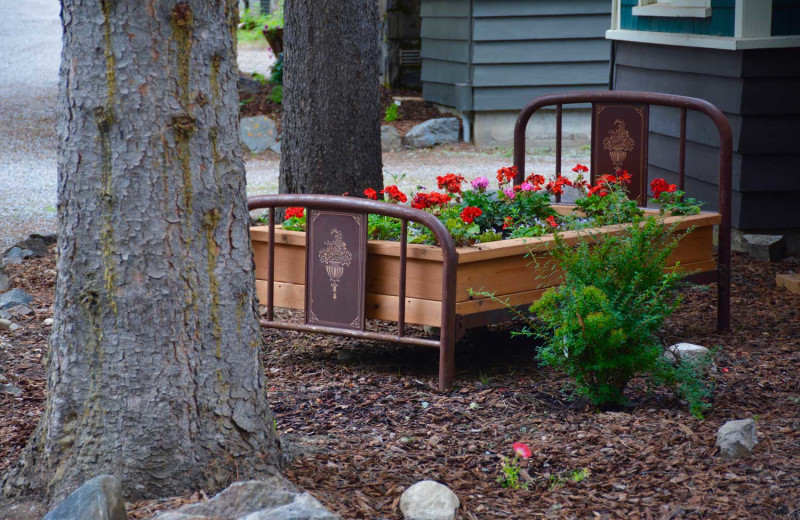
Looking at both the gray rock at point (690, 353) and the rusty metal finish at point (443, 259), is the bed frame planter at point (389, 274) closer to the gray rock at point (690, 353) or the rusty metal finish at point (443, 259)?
the rusty metal finish at point (443, 259)

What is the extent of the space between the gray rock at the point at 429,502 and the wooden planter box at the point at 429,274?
4.31ft

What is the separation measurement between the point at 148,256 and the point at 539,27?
35.3ft

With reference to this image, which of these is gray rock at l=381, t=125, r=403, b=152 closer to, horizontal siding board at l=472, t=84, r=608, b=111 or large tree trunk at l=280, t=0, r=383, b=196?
horizontal siding board at l=472, t=84, r=608, b=111

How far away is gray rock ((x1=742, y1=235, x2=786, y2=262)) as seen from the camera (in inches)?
263

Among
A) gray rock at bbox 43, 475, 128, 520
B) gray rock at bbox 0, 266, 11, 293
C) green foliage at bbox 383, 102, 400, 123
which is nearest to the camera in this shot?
gray rock at bbox 43, 475, 128, 520

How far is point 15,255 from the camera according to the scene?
6.88 meters

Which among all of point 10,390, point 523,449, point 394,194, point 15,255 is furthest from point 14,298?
point 523,449

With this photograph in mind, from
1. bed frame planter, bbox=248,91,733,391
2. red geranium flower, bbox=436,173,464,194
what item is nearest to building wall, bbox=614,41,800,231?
bed frame planter, bbox=248,91,733,391

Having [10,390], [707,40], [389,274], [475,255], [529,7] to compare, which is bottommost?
[10,390]

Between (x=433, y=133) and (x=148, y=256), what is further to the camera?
(x=433, y=133)

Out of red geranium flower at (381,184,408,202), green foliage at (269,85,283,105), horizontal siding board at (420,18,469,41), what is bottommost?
red geranium flower at (381,184,408,202)

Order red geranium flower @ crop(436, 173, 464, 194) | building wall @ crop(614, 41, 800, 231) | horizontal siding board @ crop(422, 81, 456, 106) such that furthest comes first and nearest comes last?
horizontal siding board @ crop(422, 81, 456, 106) < building wall @ crop(614, 41, 800, 231) < red geranium flower @ crop(436, 173, 464, 194)

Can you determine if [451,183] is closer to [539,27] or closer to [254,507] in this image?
[254,507]

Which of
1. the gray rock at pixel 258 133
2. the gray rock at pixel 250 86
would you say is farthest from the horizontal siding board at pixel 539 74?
the gray rock at pixel 250 86
